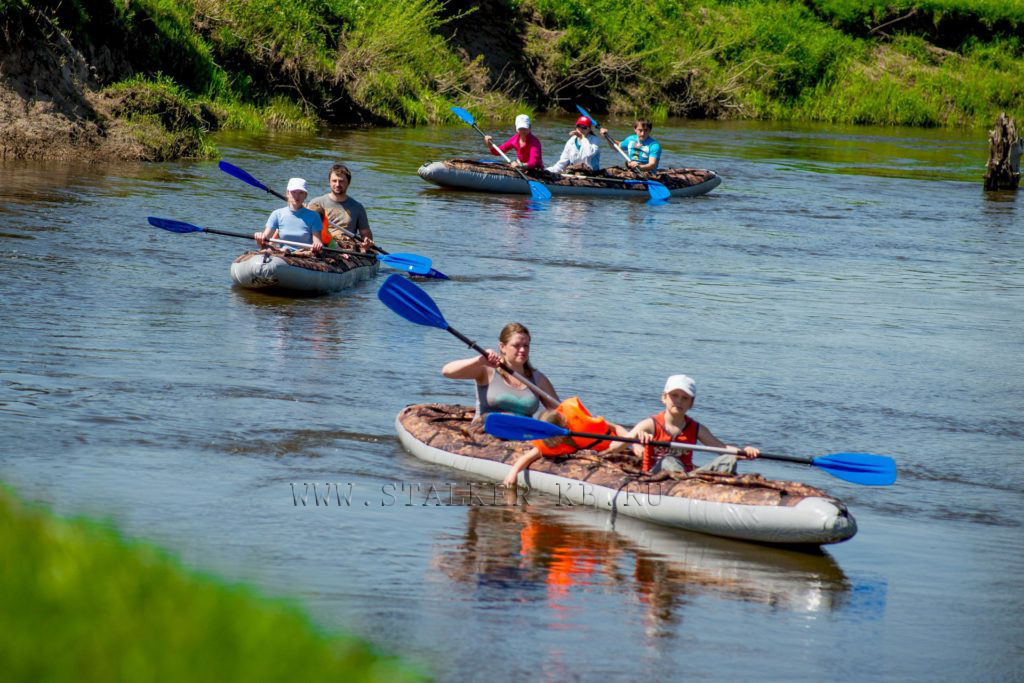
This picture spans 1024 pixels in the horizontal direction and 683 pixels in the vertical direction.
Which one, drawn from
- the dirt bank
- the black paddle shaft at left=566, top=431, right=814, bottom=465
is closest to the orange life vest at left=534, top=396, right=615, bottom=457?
the black paddle shaft at left=566, top=431, right=814, bottom=465

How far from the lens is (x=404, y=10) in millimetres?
30797

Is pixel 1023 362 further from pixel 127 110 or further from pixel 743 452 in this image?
pixel 127 110

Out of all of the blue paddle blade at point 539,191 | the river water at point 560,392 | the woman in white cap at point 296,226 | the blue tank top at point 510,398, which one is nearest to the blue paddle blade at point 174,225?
the river water at point 560,392

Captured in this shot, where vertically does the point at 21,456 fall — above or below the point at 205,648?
below

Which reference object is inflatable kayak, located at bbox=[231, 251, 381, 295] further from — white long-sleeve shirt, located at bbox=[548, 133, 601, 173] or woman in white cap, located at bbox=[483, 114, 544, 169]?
white long-sleeve shirt, located at bbox=[548, 133, 601, 173]

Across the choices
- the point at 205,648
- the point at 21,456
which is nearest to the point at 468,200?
the point at 21,456

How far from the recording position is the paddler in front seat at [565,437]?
7988 millimetres

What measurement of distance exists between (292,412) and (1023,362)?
22.8 ft

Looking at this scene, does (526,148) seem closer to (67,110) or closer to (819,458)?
(67,110)

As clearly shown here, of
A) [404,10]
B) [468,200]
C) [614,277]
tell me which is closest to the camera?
[614,277]

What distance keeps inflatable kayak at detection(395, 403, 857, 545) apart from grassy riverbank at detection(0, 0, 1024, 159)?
14545 mm

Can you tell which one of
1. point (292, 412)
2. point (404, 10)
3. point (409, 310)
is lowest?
point (292, 412)

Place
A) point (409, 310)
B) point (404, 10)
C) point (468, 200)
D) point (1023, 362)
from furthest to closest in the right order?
point (404, 10) < point (468, 200) < point (1023, 362) < point (409, 310)

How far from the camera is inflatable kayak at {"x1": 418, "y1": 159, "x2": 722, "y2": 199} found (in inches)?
827
